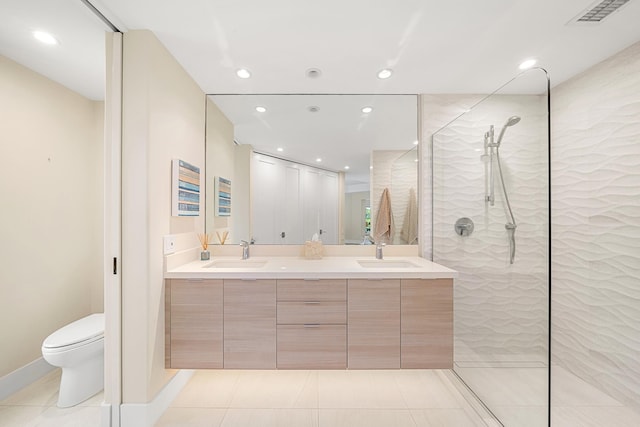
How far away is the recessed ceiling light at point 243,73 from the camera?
74.3 inches

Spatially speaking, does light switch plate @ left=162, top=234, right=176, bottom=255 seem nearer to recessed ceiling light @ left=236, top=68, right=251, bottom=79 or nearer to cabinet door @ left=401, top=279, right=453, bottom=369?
recessed ceiling light @ left=236, top=68, right=251, bottom=79

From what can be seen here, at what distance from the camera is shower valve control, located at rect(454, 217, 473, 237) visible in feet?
6.32

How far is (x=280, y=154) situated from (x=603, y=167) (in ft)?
7.61

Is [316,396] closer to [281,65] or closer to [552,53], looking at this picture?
[281,65]

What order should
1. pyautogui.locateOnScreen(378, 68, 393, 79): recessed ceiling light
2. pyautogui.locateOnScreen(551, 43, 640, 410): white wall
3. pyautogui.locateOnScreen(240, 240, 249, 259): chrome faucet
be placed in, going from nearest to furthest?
pyautogui.locateOnScreen(551, 43, 640, 410): white wall → pyautogui.locateOnScreen(378, 68, 393, 79): recessed ceiling light → pyautogui.locateOnScreen(240, 240, 249, 259): chrome faucet

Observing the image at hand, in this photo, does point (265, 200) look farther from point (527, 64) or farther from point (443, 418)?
point (527, 64)

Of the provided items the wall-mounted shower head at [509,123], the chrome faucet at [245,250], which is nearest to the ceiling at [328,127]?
the wall-mounted shower head at [509,123]

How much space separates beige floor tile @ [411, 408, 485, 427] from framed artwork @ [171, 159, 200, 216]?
1982mm

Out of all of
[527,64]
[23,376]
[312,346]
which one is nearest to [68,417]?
[23,376]

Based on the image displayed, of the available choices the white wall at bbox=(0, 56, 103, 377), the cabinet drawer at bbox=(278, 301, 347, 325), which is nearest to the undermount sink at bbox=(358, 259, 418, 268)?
the cabinet drawer at bbox=(278, 301, 347, 325)

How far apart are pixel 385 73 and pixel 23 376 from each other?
3293 millimetres

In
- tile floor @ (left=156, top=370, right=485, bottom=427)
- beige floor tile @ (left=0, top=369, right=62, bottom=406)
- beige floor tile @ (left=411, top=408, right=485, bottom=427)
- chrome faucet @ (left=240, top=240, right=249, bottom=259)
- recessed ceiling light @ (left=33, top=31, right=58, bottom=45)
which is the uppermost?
recessed ceiling light @ (left=33, top=31, right=58, bottom=45)

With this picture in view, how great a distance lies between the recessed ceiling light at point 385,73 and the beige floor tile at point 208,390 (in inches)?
97.0

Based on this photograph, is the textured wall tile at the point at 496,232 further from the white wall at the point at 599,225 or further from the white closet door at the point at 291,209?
the white closet door at the point at 291,209
